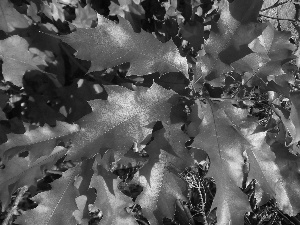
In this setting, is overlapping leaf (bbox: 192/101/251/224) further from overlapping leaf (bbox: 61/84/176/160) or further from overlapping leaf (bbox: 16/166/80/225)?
overlapping leaf (bbox: 16/166/80/225)

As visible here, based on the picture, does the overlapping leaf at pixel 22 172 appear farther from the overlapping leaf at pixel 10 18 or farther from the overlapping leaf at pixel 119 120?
the overlapping leaf at pixel 10 18

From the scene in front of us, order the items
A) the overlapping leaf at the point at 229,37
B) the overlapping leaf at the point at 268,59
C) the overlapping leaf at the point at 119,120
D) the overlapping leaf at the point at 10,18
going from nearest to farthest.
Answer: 1. the overlapping leaf at the point at 119,120
2. the overlapping leaf at the point at 229,37
3. the overlapping leaf at the point at 268,59
4. the overlapping leaf at the point at 10,18

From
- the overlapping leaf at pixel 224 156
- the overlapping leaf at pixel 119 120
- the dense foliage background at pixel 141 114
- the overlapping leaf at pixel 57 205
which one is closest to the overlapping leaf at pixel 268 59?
the dense foliage background at pixel 141 114

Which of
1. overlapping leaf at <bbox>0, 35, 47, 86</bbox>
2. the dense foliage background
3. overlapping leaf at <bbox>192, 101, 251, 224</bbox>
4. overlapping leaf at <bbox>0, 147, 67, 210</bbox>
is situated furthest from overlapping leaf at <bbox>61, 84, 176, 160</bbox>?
overlapping leaf at <bbox>0, 35, 47, 86</bbox>

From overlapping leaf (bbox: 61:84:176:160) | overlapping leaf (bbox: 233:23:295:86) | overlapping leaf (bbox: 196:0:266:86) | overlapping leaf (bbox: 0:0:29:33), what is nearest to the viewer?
overlapping leaf (bbox: 61:84:176:160)

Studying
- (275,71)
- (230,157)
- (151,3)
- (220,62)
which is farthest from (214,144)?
(151,3)

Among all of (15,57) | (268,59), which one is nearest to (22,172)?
(15,57)

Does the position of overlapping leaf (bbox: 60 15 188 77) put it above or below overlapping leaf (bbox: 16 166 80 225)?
above

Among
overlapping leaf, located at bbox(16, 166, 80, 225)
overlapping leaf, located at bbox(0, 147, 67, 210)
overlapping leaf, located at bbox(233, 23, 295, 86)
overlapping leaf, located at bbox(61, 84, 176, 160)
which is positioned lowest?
overlapping leaf, located at bbox(16, 166, 80, 225)
